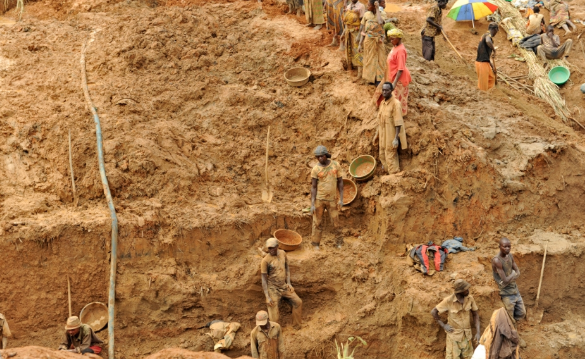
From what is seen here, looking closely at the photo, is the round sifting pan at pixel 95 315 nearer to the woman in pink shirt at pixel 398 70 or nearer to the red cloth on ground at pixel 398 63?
the woman in pink shirt at pixel 398 70

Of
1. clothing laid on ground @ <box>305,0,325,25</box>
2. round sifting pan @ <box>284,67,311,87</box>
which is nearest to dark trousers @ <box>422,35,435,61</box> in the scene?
clothing laid on ground @ <box>305,0,325,25</box>

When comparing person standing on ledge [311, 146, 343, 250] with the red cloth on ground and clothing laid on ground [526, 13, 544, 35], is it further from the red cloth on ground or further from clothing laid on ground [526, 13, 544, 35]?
clothing laid on ground [526, 13, 544, 35]

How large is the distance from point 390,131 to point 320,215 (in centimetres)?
149

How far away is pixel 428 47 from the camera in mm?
13008

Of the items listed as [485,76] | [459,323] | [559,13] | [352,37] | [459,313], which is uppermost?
[352,37]

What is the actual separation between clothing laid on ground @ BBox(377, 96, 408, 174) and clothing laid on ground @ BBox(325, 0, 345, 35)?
2.99 meters

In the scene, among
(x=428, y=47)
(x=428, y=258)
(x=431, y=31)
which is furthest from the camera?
(x=428, y=47)

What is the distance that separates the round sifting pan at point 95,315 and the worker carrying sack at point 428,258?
13.4 feet

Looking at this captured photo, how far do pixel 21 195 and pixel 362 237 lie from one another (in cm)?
474

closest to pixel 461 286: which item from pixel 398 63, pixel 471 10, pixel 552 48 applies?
pixel 398 63

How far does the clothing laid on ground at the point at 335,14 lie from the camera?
40.5 ft

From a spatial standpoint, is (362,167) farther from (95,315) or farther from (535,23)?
(535,23)

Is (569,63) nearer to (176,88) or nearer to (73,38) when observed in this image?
(176,88)

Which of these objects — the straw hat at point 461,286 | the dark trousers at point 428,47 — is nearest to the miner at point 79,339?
the straw hat at point 461,286
